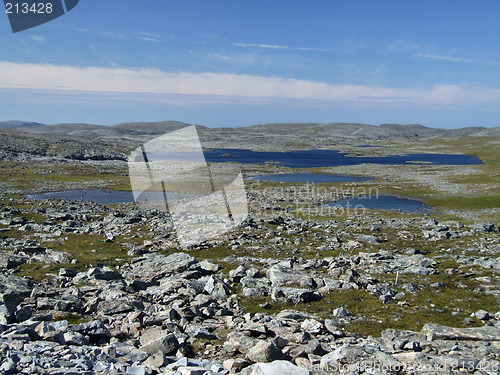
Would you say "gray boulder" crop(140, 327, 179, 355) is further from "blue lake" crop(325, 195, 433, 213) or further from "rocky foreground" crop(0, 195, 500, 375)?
"blue lake" crop(325, 195, 433, 213)

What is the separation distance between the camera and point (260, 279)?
2531 centimetres

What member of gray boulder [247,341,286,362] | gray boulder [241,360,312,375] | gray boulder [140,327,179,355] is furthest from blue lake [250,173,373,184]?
gray boulder [241,360,312,375]

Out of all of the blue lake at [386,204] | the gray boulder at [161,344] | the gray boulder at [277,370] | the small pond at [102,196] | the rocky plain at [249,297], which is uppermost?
the gray boulder at [277,370]

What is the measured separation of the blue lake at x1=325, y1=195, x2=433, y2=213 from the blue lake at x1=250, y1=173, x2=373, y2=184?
1155 inches

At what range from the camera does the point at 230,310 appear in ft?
65.0

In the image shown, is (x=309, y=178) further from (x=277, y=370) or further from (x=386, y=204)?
(x=277, y=370)

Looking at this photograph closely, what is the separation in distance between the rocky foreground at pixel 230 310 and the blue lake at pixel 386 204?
2941 centimetres

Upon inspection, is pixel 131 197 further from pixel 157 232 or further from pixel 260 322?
pixel 260 322

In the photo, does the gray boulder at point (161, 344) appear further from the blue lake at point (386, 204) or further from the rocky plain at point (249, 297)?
the blue lake at point (386, 204)

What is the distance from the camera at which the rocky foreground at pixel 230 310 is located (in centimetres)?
1321

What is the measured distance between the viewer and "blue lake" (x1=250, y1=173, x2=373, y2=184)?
11019cm

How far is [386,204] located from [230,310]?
61.3 meters

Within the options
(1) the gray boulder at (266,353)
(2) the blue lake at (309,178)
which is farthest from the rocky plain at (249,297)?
(2) the blue lake at (309,178)

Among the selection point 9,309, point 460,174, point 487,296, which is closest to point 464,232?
point 487,296
